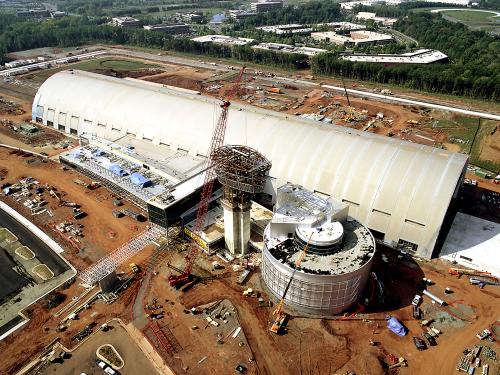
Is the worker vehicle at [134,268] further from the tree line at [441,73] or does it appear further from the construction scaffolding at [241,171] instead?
the tree line at [441,73]

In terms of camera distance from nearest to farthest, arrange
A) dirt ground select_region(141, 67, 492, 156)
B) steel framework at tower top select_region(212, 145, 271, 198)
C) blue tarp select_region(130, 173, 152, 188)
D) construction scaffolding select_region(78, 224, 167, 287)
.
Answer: steel framework at tower top select_region(212, 145, 271, 198) → construction scaffolding select_region(78, 224, 167, 287) → blue tarp select_region(130, 173, 152, 188) → dirt ground select_region(141, 67, 492, 156)

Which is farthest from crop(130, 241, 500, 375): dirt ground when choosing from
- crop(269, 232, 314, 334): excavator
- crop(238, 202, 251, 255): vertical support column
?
crop(238, 202, 251, 255): vertical support column

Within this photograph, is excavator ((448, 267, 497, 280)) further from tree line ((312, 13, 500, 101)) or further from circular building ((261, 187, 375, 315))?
tree line ((312, 13, 500, 101))

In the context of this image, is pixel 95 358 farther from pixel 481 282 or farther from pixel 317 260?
pixel 481 282

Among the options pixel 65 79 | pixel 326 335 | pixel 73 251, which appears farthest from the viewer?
pixel 65 79

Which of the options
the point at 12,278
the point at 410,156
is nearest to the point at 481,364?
the point at 410,156

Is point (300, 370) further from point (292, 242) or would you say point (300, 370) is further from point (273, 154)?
point (273, 154)
